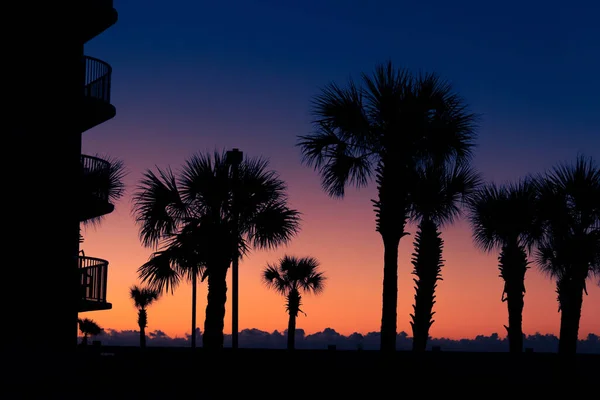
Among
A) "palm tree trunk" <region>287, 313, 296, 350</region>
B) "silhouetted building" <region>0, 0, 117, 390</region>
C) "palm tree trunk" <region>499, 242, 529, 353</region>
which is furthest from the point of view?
"palm tree trunk" <region>287, 313, 296, 350</region>

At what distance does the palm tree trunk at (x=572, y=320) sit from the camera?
94.5 feet

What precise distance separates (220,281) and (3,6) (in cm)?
1036

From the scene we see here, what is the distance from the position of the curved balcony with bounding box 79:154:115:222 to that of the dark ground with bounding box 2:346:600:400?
253 inches

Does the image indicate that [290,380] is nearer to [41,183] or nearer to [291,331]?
[41,183]

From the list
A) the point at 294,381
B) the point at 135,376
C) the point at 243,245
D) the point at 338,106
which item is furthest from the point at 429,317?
the point at 135,376

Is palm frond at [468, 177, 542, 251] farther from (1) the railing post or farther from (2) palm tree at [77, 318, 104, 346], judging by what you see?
(2) palm tree at [77, 318, 104, 346]

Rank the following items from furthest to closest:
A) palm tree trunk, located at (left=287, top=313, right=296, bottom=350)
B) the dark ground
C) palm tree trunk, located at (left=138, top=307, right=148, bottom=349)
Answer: palm tree trunk, located at (left=138, top=307, right=148, bottom=349) < palm tree trunk, located at (left=287, top=313, right=296, bottom=350) < the dark ground

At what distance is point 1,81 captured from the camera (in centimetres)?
1988

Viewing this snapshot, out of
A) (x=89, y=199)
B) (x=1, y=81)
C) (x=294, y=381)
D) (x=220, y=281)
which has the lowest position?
(x=294, y=381)

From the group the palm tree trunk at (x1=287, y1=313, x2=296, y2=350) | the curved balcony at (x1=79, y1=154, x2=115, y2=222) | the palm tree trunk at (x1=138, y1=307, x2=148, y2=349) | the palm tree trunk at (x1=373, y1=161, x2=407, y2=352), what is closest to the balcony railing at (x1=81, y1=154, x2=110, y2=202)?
the curved balcony at (x1=79, y1=154, x2=115, y2=222)

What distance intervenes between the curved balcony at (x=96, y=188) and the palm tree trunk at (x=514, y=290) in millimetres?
16543

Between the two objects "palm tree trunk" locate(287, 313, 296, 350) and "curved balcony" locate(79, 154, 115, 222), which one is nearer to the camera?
"curved balcony" locate(79, 154, 115, 222)

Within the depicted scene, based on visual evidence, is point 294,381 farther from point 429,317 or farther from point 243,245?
point 429,317

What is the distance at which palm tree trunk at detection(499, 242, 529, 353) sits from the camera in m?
34.4
